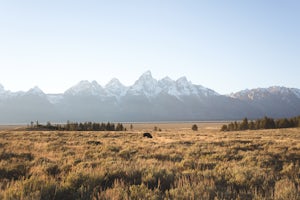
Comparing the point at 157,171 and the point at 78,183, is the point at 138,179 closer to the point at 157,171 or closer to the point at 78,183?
the point at 157,171

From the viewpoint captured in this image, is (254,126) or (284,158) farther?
(254,126)

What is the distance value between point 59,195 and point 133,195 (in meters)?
1.76

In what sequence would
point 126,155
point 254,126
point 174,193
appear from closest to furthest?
point 174,193 → point 126,155 → point 254,126

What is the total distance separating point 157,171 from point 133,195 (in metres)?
2.90

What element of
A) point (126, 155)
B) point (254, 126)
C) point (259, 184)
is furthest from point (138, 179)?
point (254, 126)

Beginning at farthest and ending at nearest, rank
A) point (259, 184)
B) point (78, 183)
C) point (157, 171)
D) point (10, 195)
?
point (157, 171)
point (259, 184)
point (78, 183)
point (10, 195)

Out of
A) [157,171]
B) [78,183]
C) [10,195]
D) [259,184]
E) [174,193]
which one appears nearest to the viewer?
[10,195]

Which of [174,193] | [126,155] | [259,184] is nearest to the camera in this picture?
[174,193]

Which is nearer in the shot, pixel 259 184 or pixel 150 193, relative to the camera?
pixel 150 193

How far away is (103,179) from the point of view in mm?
8602

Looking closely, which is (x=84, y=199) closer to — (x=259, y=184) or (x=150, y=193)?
(x=150, y=193)

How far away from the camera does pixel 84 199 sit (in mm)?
6699

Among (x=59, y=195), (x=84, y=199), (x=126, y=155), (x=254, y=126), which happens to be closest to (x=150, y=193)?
(x=84, y=199)

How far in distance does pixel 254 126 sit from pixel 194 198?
97.0 meters
